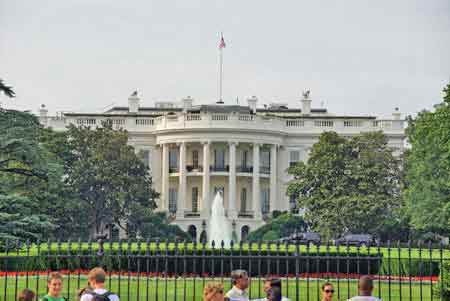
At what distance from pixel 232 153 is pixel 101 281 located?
7421cm

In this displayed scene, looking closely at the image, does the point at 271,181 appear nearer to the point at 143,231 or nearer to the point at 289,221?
the point at 289,221

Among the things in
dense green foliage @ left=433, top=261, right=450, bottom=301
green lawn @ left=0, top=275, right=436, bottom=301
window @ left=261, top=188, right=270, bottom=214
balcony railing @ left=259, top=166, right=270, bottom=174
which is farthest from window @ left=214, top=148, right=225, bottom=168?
dense green foliage @ left=433, top=261, right=450, bottom=301

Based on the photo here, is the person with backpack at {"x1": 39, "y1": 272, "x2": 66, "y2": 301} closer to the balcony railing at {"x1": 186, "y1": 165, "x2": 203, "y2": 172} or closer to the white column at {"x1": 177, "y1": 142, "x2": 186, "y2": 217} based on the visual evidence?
the white column at {"x1": 177, "y1": 142, "x2": 186, "y2": 217}

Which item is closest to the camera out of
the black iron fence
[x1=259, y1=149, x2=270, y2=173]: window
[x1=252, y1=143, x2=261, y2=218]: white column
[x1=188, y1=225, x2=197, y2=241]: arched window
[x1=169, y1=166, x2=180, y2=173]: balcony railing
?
the black iron fence

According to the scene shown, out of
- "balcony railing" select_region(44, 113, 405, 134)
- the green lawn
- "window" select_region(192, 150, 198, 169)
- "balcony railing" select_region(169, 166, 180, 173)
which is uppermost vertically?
"balcony railing" select_region(44, 113, 405, 134)

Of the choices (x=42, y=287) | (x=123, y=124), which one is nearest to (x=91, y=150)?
(x=123, y=124)

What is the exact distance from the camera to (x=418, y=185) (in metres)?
62.6

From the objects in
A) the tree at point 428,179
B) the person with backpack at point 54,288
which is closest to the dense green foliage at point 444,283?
the person with backpack at point 54,288

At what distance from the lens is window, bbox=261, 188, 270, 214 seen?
9450cm

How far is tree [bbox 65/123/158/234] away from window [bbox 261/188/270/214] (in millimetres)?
19085

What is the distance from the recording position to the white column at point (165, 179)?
9288cm

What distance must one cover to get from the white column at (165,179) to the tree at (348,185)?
741 inches

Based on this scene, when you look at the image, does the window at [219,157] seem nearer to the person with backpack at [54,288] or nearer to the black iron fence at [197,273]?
the black iron fence at [197,273]

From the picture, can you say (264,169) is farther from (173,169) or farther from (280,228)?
(280,228)
